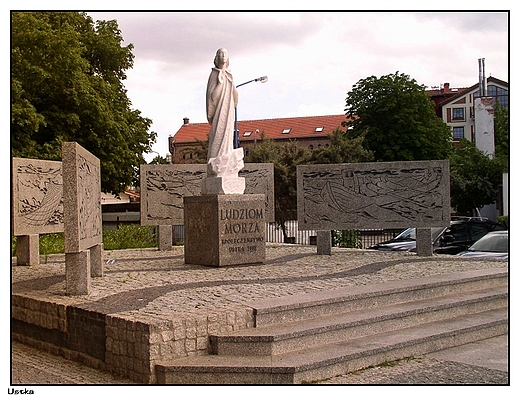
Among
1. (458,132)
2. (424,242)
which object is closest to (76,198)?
(424,242)

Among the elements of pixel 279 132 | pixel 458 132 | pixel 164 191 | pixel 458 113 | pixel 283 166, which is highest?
pixel 458 113

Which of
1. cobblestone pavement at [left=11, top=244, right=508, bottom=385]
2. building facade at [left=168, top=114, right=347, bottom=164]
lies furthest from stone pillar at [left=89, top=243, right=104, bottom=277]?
building facade at [left=168, top=114, right=347, bottom=164]

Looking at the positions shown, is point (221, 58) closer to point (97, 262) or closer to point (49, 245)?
point (97, 262)

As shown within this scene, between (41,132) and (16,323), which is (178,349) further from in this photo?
(41,132)

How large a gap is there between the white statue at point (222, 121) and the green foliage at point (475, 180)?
1160 inches

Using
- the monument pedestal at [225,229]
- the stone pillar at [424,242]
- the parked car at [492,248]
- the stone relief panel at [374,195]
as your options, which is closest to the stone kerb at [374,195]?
the stone relief panel at [374,195]

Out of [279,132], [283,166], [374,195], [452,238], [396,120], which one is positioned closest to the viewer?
[374,195]

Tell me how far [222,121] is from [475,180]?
30.9m

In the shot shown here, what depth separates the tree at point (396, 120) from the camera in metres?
46.3

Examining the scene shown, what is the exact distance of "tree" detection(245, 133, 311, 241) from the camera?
117 ft

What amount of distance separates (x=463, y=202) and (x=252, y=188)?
93.1 ft

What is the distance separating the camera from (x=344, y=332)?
8.05 m

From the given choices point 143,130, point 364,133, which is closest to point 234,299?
point 143,130

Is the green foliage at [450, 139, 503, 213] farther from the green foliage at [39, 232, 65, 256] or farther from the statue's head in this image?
the statue's head
